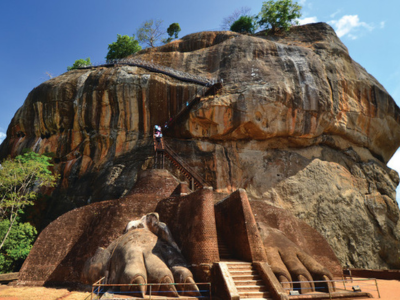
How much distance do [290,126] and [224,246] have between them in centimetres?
1367

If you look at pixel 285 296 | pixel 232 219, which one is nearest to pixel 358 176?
pixel 232 219

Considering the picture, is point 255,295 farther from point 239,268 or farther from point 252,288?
point 239,268

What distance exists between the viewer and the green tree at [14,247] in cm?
1520

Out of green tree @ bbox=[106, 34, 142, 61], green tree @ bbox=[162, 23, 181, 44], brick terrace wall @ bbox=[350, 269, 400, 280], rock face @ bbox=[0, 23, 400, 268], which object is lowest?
brick terrace wall @ bbox=[350, 269, 400, 280]

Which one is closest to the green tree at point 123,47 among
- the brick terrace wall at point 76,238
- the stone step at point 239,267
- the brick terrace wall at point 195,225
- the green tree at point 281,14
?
the green tree at point 281,14

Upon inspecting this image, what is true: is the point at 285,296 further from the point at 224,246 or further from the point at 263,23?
the point at 263,23

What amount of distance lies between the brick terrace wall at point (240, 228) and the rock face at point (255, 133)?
9.37 meters

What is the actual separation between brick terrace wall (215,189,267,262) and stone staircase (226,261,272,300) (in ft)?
1.38

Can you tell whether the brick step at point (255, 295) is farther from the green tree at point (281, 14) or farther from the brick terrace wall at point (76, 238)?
the green tree at point (281, 14)

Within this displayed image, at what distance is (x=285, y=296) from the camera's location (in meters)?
6.82

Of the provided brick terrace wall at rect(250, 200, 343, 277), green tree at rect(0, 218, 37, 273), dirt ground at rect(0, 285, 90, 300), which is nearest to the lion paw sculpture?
dirt ground at rect(0, 285, 90, 300)

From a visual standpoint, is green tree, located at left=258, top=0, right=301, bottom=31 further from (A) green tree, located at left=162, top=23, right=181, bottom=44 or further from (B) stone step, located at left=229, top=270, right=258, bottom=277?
(B) stone step, located at left=229, top=270, right=258, bottom=277

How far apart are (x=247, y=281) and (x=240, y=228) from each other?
5.74 ft

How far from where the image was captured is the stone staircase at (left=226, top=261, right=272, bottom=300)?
7086 mm
